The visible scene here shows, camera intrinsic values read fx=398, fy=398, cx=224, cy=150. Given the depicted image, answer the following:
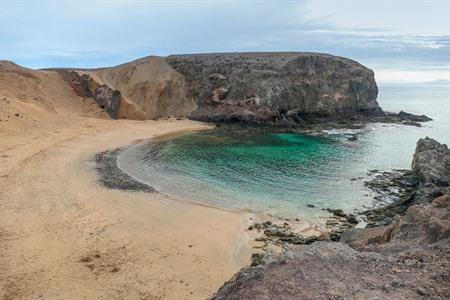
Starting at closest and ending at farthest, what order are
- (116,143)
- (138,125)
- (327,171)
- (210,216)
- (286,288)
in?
(286,288) → (210,216) → (327,171) → (116,143) → (138,125)

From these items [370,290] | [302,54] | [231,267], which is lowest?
[231,267]

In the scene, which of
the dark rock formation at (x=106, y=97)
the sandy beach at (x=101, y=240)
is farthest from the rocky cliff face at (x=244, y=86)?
the sandy beach at (x=101, y=240)

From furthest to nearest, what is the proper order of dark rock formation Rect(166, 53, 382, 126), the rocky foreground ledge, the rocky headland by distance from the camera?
1. dark rock formation Rect(166, 53, 382, 126)
2. the rocky headland
3. the rocky foreground ledge

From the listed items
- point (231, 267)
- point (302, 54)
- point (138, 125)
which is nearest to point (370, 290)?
point (231, 267)

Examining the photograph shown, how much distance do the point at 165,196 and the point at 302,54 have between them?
172 ft

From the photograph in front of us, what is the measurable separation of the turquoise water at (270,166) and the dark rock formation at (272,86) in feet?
31.0

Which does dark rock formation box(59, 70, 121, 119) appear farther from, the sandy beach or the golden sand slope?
the sandy beach

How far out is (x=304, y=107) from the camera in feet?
220

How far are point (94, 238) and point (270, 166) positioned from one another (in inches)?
826

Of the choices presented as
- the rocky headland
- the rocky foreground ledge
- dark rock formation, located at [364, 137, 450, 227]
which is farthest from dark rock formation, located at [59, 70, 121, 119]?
the rocky foreground ledge

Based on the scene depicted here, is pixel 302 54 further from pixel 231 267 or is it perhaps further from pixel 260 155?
pixel 231 267

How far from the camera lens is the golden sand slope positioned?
14.1 m

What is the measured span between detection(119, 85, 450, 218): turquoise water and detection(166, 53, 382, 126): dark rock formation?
9448 millimetres

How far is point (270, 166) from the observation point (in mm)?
36281
